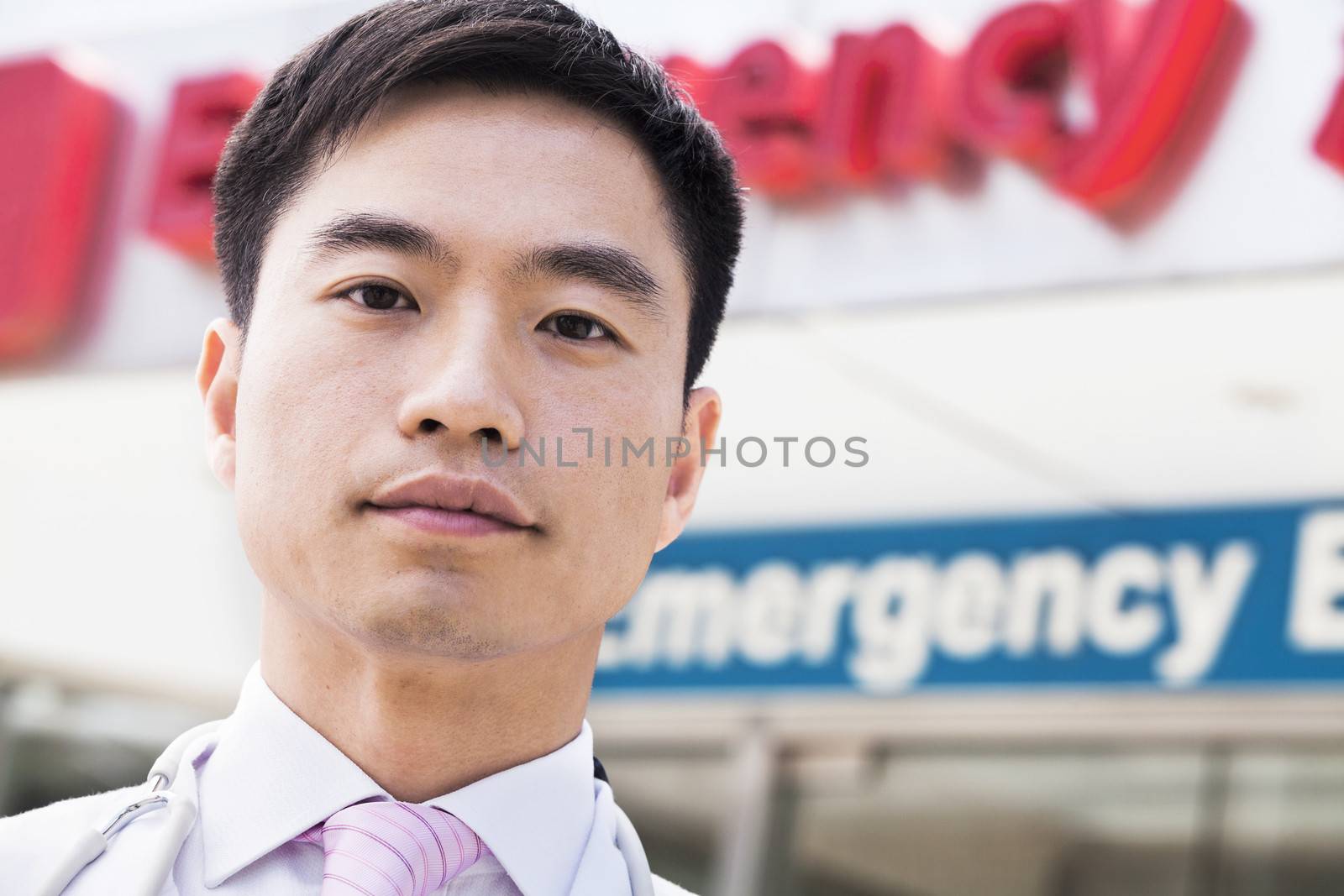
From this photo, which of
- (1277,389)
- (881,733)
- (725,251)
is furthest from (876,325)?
(725,251)

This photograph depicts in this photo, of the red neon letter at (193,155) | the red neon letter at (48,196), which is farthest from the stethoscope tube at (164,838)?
the red neon letter at (48,196)

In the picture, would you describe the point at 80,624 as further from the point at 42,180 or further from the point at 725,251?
the point at 725,251

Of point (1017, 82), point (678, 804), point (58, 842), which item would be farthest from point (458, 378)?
point (678, 804)

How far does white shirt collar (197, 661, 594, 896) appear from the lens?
134cm

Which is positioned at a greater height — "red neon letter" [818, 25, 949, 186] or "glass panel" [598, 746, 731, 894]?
"red neon letter" [818, 25, 949, 186]

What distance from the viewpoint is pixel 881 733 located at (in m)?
5.75

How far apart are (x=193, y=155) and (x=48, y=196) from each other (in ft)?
Result: 1.96

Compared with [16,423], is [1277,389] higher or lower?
higher

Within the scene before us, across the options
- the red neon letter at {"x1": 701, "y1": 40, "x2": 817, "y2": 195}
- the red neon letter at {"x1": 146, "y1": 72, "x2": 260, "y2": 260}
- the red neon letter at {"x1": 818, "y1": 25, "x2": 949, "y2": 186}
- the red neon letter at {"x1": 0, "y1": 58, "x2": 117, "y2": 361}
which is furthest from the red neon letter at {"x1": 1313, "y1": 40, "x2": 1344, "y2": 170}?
the red neon letter at {"x1": 0, "y1": 58, "x2": 117, "y2": 361}

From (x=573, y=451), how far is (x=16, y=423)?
5.08 m

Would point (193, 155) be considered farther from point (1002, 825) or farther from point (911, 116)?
point (1002, 825)

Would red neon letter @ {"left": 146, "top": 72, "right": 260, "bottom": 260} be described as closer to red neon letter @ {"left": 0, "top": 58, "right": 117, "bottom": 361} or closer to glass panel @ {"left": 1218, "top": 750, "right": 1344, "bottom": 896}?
red neon letter @ {"left": 0, "top": 58, "right": 117, "bottom": 361}

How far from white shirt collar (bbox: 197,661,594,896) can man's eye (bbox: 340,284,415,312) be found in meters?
0.35

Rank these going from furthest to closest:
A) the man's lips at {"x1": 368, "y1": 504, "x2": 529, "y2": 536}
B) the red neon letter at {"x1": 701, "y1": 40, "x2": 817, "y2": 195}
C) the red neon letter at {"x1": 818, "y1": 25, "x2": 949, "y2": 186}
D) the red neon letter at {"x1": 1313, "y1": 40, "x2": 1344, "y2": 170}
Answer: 1. the red neon letter at {"x1": 701, "y1": 40, "x2": 817, "y2": 195}
2. the red neon letter at {"x1": 818, "y1": 25, "x2": 949, "y2": 186}
3. the red neon letter at {"x1": 1313, "y1": 40, "x2": 1344, "y2": 170}
4. the man's lips at {"x1": 368, "y1": 504, "x2": 529, "y2": 536}
